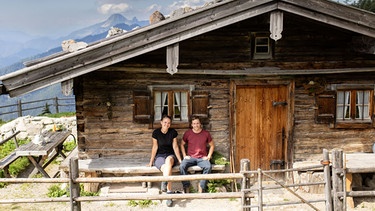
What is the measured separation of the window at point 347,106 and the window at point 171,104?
3.41 meters

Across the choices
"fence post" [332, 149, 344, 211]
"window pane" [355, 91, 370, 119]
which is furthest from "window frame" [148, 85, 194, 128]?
"window pane" [355, 91, 370, 119]

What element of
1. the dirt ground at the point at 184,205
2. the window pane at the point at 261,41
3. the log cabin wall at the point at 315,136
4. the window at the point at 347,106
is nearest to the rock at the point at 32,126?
the dirt ground at the point at 184,205

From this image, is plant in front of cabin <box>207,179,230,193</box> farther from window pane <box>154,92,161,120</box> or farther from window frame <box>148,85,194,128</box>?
window pane <box>154,92,161,120</box>

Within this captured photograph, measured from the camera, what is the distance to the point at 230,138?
9133mm

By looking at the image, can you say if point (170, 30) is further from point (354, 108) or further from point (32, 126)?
point (32, 126)

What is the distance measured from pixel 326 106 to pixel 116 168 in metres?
5.46

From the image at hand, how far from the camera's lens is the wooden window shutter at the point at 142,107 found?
8.84 meters

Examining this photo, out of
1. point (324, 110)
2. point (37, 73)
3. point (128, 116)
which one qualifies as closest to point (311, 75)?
point (324, 110)

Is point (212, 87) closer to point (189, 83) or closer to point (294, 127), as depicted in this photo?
point (189, 83)

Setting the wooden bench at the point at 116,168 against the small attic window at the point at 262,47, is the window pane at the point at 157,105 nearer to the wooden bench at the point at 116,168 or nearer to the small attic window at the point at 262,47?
the wooden bench at the point at 116,168

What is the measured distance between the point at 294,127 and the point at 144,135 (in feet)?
12.7

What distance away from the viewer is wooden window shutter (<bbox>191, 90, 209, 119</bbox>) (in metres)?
8.93

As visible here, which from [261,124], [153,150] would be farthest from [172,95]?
[261,124]

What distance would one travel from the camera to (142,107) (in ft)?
29.2
